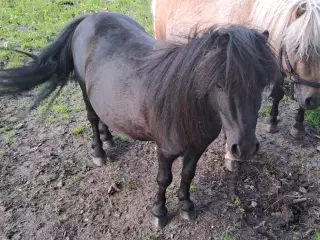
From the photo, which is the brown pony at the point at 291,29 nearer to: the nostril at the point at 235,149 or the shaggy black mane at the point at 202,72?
the shaggy black mane at the point at 202,72

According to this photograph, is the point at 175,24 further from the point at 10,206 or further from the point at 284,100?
the point at 10,206

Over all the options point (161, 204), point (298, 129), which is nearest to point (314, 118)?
point (298, 129)

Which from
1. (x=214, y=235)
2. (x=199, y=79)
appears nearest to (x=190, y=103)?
(x=199, y=79)

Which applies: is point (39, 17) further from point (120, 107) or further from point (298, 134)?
point (298, 134)

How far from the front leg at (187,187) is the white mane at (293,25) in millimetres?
1065

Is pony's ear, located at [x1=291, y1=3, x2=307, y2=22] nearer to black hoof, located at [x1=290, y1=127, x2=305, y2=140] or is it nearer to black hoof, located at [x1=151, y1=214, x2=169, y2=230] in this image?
black hoof, located at [x1=290, y1=127, x2=305, y2=140]

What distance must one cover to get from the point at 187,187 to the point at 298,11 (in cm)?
160

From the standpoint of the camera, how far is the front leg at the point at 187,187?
8.31 ft

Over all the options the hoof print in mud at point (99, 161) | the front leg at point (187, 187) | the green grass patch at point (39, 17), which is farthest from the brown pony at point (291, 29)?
the green grass patch at point (39, 17)

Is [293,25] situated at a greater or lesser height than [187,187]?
greater

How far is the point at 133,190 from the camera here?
9.96ft

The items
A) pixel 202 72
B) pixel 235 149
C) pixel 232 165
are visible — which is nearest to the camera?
pixel 202 72

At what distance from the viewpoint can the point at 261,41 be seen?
174 cm

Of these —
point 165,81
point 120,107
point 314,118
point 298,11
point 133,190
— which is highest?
point 298,11
